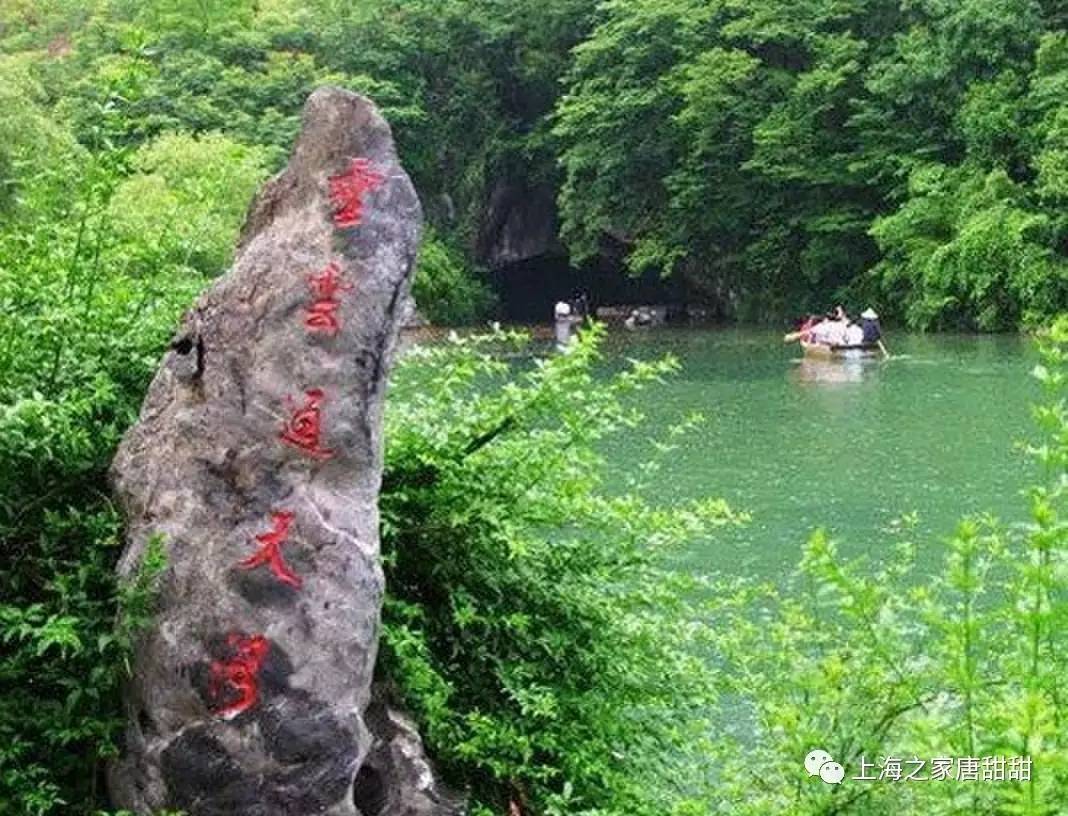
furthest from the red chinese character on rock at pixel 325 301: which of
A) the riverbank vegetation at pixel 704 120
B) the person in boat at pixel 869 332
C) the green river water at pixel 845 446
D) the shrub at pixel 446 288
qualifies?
the shrub at pixel 446 288

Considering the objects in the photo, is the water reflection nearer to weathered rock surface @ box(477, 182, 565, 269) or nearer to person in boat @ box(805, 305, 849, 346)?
person in boat @ box(805, 305, 849, 346)

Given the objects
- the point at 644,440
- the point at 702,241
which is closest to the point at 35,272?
the point at 644,440

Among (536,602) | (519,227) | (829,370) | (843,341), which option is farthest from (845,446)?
(519,227)

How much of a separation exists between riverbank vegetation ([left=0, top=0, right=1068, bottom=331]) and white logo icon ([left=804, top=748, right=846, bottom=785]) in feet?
73.6

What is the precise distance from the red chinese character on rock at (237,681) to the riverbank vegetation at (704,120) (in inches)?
859

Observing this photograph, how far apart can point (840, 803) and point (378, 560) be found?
1006 millimetres

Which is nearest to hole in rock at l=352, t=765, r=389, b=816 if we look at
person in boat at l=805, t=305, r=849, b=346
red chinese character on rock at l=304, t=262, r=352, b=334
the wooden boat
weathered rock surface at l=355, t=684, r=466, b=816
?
weathered rock surface at l=355, t=684, r=466, b=816

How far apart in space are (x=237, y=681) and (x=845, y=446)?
1249 cm

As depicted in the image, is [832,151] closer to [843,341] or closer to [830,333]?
[830,333]

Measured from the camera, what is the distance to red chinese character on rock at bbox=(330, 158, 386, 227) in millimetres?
3250

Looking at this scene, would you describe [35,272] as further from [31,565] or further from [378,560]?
[378,560]

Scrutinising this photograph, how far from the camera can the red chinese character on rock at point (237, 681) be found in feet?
9.71

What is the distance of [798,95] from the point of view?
3031cm

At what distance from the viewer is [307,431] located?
3.10 metres
